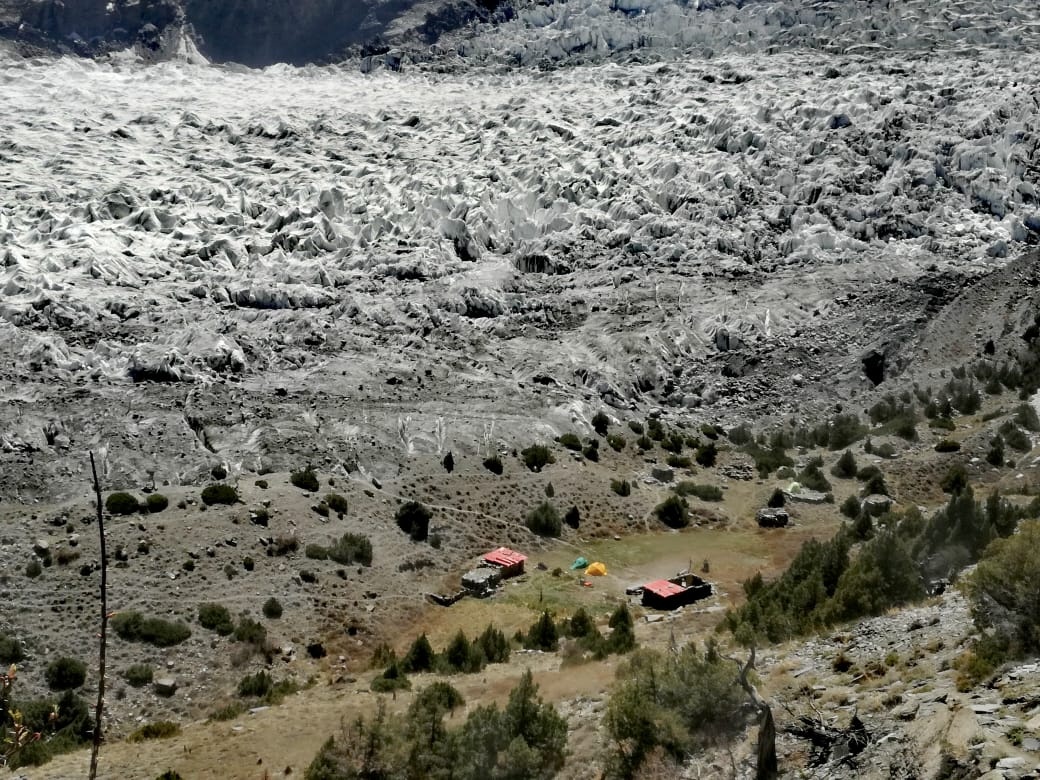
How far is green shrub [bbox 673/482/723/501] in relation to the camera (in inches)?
1587

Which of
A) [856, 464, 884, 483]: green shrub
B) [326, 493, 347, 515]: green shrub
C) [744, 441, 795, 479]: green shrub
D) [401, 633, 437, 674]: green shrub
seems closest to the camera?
[401, 633, 437, 674]: green shrub

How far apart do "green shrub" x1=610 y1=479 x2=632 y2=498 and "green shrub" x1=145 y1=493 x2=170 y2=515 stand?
18198 millimetres

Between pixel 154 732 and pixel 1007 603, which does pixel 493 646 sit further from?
pixel 1007 603

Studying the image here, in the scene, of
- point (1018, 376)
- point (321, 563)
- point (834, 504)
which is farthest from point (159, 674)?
point (1018, 376)

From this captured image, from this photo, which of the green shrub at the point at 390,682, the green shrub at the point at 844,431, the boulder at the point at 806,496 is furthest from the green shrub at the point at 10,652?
the green shrub at the point at 844,431

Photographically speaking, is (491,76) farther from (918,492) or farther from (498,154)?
(918,492)

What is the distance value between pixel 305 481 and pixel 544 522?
31.1ft

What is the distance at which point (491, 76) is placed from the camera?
8919 cm

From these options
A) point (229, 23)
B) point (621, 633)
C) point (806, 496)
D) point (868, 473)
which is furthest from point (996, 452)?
point (229, 23)

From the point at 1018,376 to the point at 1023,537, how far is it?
121ft

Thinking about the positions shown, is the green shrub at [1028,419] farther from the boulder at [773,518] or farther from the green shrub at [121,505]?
the green shrub at [121,505]

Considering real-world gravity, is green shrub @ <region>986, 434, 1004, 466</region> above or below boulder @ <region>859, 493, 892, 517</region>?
above

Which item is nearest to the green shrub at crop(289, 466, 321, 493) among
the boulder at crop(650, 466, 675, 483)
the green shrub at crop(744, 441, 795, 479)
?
the boulder at crop(650, 466, 675, 483)

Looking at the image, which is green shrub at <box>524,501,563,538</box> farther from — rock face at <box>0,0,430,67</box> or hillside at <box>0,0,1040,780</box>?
rock face at <box>0,0,430,67</box>
